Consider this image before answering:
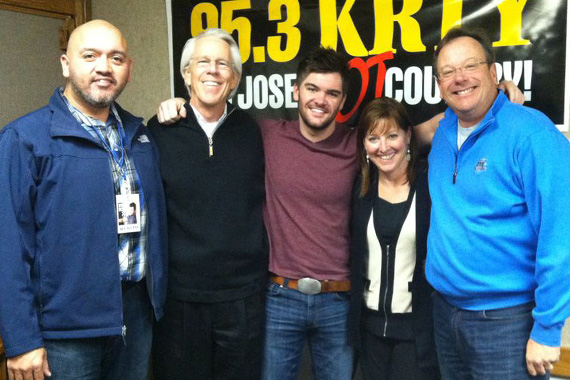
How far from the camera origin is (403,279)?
1.80 m

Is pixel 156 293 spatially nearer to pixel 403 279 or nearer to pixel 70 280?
pixel 70 280

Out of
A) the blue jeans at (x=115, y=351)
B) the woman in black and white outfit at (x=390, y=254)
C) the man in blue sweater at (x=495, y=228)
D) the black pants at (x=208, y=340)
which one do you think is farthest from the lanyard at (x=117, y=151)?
the man in blue sweater at (x=495, y=228)

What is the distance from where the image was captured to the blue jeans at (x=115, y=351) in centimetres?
159

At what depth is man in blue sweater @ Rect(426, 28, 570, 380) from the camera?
4.69 feet

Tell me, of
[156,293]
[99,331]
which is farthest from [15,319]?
[156,293]

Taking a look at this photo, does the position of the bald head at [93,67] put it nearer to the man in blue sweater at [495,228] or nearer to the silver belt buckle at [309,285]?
the silver belt buckle at [309,285]

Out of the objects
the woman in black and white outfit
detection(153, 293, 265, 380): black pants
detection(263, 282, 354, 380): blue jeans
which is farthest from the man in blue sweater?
detection(153, 293, 265, 380): black pants

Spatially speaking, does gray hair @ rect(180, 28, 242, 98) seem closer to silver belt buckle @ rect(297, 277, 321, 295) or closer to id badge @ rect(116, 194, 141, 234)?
id badge @ rect(116, 194, 141, 234)

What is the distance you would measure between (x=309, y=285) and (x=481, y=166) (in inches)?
29.0

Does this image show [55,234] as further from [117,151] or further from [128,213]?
[117,151]

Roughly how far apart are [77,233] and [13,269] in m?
0.20

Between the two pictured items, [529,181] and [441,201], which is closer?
[529,181]

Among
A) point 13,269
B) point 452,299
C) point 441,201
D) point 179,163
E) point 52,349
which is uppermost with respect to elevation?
point 179,163

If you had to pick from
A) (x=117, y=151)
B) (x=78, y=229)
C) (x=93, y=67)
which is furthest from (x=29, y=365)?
(x=93, y=67)
